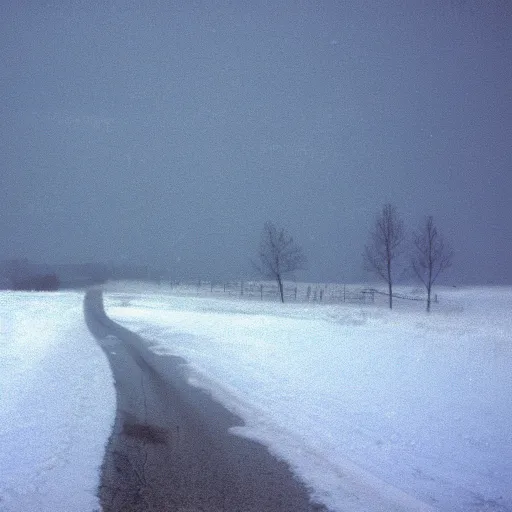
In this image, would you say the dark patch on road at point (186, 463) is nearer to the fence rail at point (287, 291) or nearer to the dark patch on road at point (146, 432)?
the dark patch on road at point (146, 432)

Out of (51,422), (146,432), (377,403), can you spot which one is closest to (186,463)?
(146,432)

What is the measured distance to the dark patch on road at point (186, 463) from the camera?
6541 mm

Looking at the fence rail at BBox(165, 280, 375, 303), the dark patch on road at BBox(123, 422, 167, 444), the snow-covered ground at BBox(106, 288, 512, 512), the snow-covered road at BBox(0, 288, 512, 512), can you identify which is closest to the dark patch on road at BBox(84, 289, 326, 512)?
the dark patch on road at BBox(123, 422, 167, 444)

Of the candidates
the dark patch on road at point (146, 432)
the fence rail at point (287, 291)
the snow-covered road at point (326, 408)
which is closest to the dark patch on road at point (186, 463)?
the dark patch on road at point (146, 432)

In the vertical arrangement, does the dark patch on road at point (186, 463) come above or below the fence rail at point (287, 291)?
below

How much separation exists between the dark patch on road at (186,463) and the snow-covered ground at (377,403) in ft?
1.56

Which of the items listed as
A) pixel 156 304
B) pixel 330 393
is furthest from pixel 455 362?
pixel 156 304

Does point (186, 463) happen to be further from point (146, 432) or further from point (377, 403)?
point (377, 403)

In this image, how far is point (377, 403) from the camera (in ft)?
38.7

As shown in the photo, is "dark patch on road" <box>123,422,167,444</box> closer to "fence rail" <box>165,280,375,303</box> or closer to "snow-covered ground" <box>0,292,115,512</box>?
"snow-covered ground" <box>0,292,115,512</box>

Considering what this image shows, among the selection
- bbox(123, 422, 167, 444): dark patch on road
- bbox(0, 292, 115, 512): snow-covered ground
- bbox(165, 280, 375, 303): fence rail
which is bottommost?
bbox(123, 422, 167, 444): dark patch on road

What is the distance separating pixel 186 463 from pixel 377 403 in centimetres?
564

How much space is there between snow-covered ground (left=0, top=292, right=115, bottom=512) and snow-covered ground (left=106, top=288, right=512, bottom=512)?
3153mm

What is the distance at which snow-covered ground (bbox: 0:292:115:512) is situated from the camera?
22.1ft
